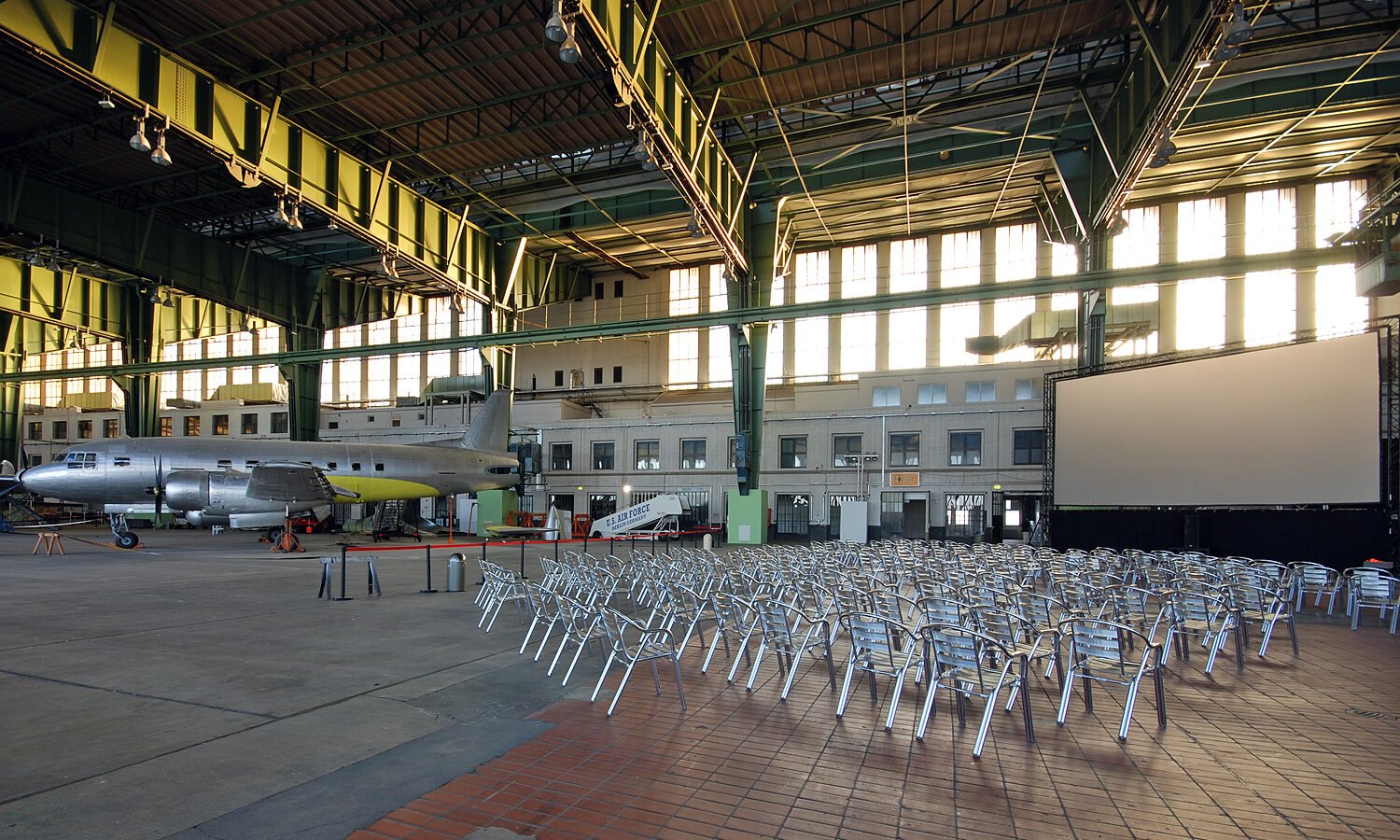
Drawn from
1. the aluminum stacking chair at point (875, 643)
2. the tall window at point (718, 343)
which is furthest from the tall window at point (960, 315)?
the aluminum stacking chair at point (875, 643)

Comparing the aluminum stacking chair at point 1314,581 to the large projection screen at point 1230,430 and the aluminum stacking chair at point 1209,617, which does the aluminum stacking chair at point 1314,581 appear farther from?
the aluminum stacking chair at point 1209,617

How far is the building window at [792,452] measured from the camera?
34.6 meters

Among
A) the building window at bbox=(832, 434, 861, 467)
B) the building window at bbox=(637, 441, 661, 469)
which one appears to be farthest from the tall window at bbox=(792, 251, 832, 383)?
the building window at bbox=(637, 441, 661, 469)

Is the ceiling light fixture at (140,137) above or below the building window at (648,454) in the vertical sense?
above

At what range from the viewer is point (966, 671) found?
18.9 ft

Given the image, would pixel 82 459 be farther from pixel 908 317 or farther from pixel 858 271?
pixel 908 317

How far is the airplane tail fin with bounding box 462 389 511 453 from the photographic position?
31328 mm

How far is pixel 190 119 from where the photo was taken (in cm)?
1686

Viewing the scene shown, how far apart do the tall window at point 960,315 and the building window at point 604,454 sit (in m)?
18.3

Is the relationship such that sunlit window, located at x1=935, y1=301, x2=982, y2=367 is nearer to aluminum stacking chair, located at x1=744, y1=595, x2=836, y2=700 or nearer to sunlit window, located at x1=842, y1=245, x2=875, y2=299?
sunlit window, located at x1=842, y1=245, x2=875, y2=299

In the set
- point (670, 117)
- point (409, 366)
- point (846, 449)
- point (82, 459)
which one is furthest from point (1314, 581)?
point (409, 366)

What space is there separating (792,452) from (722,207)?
601 inches

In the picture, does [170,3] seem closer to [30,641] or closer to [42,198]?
[42,198]

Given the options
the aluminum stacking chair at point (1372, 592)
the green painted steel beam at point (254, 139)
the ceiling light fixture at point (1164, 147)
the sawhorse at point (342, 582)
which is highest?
the green painted steel beam at point (254, 139)
